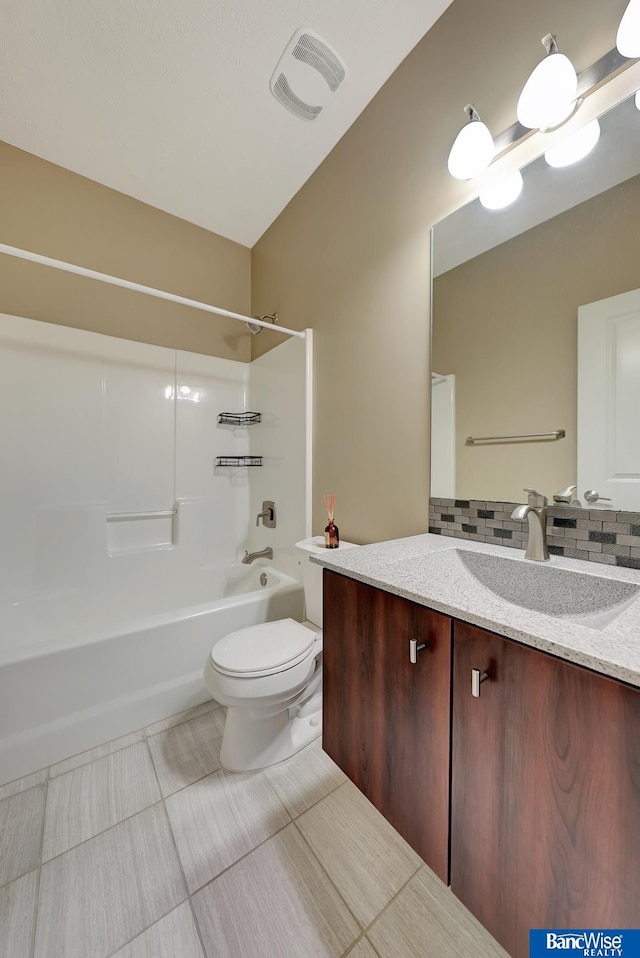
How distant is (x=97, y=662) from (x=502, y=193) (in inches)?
86.2

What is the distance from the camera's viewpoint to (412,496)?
1400 mm

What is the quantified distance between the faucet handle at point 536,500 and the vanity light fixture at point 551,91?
3.31ft

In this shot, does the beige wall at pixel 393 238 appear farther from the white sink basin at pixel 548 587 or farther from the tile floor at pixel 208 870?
the tile floor at pixel 208 870

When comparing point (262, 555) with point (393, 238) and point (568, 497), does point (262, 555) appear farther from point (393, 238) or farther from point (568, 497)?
point (393, 238)

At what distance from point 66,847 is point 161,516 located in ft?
4.83

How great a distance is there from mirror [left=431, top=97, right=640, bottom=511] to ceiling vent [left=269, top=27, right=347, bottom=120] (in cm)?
85

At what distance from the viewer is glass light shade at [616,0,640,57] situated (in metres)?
0.79

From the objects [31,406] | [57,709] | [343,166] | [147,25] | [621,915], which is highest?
[147,25]

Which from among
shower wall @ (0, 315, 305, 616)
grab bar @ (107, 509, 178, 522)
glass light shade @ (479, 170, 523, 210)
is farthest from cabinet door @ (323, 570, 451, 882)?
grab bar @ (107, 509, 178, 522)

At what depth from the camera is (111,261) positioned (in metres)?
2.04

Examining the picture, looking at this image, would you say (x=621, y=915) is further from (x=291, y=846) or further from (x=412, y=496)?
(x=412, y=496)

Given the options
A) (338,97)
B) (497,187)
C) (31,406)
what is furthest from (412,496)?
(31,406)

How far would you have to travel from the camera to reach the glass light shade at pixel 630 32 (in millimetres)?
792

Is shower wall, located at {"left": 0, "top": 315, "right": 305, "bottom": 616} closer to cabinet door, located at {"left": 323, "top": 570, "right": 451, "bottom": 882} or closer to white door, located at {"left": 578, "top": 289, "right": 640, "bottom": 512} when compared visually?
cabinet door, located at {"left": 323, "top": 570, "right": 451, "bottom": 882}
